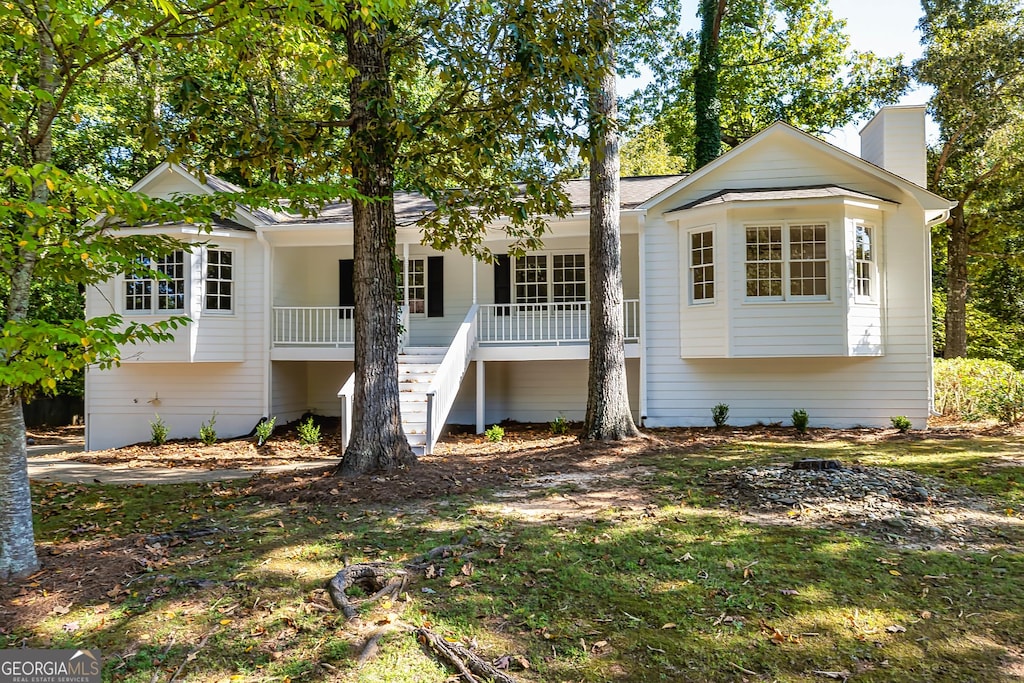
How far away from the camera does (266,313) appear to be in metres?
14.0

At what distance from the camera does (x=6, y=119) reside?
15.8 feet

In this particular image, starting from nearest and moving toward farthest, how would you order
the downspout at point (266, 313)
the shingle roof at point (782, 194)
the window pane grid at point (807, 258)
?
the shingle roof at point (782, 194)
the window pane grid at point (807, 258)
the downspout at point (266, 313)

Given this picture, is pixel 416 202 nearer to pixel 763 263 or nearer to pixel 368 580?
pixel 763 263

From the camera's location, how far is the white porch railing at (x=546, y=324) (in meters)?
13.1

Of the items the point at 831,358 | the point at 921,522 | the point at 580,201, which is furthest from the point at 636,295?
the point at 921,522

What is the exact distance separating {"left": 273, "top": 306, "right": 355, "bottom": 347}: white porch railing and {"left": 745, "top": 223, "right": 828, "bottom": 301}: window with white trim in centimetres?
814

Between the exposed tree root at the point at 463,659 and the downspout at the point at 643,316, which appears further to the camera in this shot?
the downspout at the point at 643,316

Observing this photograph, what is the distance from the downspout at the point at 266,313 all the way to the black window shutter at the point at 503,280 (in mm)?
4907

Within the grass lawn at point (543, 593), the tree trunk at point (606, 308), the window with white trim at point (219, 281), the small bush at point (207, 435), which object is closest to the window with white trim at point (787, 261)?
the tree trunk at point (606, 308)

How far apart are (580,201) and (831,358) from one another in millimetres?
6063

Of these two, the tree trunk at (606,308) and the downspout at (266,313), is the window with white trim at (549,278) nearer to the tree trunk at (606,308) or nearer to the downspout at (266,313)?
the tree trunk at (606,308)

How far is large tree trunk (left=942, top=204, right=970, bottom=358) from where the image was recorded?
71.3 feet

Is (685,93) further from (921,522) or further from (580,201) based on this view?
(921,522)

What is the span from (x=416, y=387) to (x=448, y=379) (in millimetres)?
631
